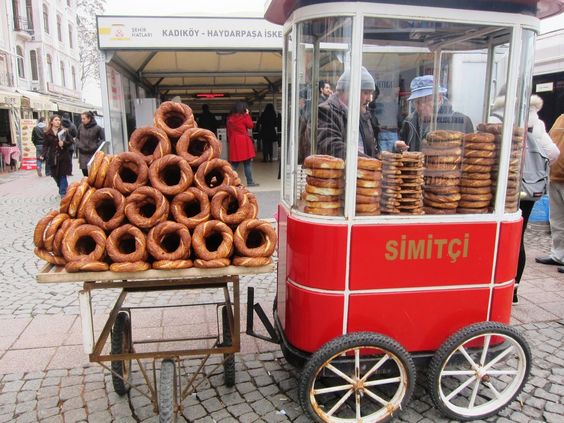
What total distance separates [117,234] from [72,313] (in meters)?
2.19

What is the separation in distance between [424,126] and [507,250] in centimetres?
91

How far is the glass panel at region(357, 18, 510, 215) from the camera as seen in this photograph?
8.20 feet

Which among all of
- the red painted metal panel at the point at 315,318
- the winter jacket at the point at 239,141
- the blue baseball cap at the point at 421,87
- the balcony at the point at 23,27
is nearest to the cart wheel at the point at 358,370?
the red painted metal panel at the point at 315,318

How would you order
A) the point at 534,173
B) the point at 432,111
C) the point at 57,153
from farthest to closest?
1. the point at 57,153
2. the point at 534,173
3. the point at 432,111

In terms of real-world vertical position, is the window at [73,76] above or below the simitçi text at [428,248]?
above

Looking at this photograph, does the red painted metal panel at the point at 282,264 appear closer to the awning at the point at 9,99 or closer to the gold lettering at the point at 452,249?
the gold lettering at the point at 452,249

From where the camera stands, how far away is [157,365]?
3.12 m

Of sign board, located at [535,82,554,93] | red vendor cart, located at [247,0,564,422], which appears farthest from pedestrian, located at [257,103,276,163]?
red vendor cart, located at [247,0,564,422]

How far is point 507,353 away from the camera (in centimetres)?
257

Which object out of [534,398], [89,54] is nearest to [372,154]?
[534,398]

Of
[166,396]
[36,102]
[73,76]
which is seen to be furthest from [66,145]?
[73,76]

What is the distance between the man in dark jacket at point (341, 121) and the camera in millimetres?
2369

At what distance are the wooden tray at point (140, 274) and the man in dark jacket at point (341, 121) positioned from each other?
2.46ft

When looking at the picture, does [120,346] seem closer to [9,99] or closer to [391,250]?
[391,250]
